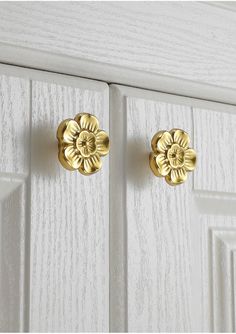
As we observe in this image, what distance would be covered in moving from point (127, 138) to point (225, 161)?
11 centimetres

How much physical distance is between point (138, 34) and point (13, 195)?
0.19 m

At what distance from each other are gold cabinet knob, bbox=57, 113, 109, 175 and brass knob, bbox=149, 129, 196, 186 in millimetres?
52

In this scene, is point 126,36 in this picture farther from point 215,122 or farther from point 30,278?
point 30,278

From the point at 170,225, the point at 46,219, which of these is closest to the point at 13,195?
the point at 46,219

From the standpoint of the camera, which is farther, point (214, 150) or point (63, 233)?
point (214, 150)

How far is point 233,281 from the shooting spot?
0.67 m

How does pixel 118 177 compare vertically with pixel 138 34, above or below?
below

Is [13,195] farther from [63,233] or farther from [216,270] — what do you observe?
[216,270]

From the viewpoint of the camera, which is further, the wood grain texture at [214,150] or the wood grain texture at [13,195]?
the wood grain texture at [214,150]

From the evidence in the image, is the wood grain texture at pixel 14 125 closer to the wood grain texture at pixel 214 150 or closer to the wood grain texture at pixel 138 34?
the wood grain texture at pixel 138 34

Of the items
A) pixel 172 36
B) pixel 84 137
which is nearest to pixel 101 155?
pixel 84 137

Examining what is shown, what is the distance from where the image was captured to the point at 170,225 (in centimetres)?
64

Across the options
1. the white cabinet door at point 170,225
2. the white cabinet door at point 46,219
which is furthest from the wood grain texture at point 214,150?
the white cabinet door at point 46,219

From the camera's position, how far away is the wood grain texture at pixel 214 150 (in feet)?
2.20
